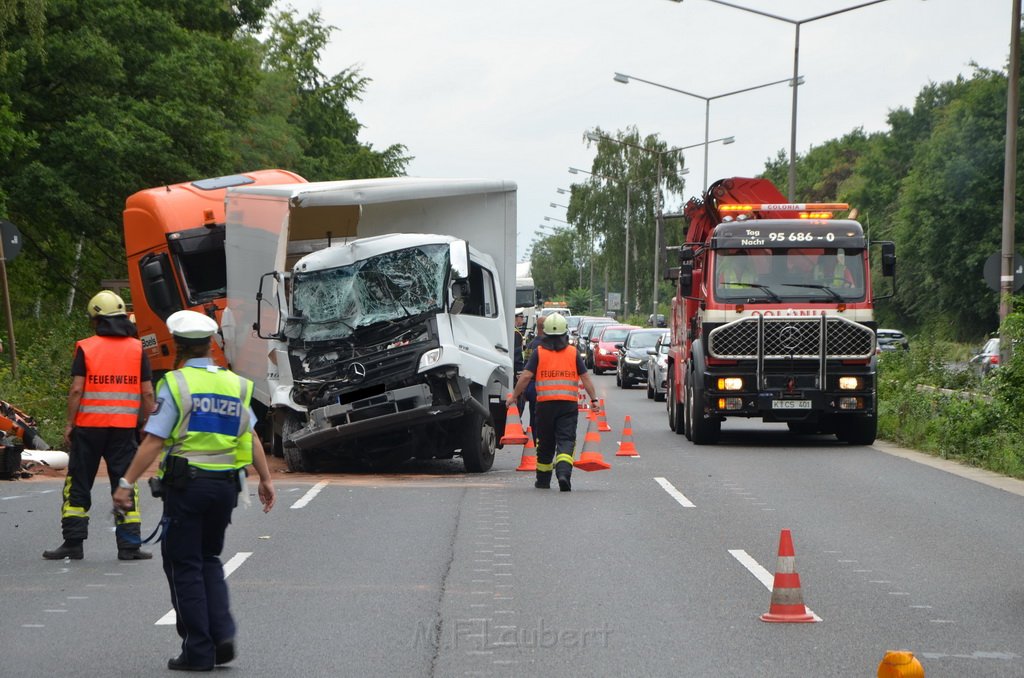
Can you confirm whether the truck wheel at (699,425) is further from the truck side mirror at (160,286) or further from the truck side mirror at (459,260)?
the truck side mirror at (160,286)

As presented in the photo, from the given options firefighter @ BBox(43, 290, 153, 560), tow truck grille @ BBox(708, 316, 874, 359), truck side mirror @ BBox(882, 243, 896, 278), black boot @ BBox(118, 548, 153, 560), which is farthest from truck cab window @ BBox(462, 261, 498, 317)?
black boot @ BBox(118, 548, 153, 560)

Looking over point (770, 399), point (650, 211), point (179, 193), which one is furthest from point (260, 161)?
point (650, 211)

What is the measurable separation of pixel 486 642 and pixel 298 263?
10293 millimetres

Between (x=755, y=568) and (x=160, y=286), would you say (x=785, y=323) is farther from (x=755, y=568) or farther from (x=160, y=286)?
(x=755, y=568)

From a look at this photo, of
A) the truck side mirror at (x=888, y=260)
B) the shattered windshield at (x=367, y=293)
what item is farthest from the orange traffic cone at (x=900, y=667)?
the truck side mirror at (x=888, y=260)

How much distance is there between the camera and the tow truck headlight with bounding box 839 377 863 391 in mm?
20938

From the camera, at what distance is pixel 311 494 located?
1530 cm

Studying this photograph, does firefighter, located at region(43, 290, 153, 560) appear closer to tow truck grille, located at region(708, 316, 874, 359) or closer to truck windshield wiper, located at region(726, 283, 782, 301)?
tow truck grille, located at region(708, 316, 874, 359)

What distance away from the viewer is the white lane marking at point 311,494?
47.2 ft

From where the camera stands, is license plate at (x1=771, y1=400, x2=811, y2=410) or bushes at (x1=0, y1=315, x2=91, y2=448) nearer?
bushes at (x1=0, y1=315, x2=91, y2=448)

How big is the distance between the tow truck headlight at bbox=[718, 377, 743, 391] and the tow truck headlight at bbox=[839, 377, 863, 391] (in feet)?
4.34

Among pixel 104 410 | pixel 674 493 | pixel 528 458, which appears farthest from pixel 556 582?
pixel 528 458

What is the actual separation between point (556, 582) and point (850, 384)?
470 inches

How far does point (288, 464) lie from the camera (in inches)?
700
